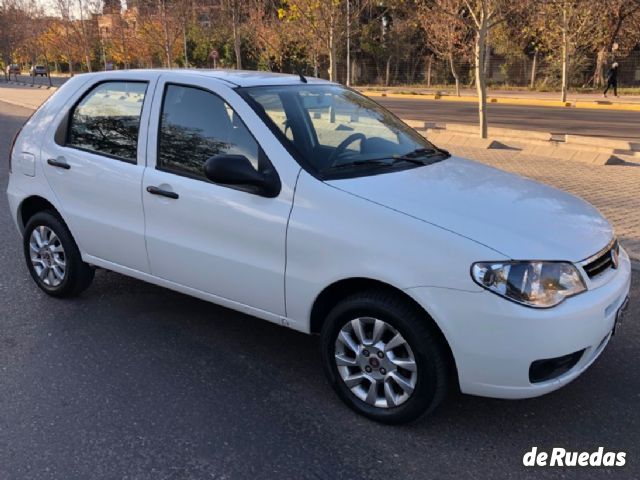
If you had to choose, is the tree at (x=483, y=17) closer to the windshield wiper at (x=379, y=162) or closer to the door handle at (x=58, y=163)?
the windshield wiper at (x=379, y=162)

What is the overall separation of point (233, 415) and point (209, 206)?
1.14 meters

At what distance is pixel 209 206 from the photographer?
3.46m

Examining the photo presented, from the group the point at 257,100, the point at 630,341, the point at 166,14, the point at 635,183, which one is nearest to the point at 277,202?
the point at 257,100

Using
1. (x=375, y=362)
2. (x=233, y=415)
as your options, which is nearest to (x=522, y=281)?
(x=375, y=362)

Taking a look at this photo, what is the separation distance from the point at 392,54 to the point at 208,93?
144 feet

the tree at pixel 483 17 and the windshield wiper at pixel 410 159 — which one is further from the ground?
the tree at pixel 483 17

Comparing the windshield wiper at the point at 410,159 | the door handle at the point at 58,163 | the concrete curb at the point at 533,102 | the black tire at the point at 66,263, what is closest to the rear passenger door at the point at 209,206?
the windshield wiper at the point at 410,159

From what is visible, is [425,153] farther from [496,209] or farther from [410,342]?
[410,342]

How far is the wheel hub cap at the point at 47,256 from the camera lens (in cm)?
458

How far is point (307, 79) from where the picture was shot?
4254mm

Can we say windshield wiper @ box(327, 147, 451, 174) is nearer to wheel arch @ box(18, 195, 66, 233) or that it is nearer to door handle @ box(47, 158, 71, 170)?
door handle @ box(47, 158, 71, 170)

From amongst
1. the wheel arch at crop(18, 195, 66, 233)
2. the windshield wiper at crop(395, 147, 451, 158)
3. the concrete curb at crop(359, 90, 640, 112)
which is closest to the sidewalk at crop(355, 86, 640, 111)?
the concrete curb at crop(359, 90, 640, 112)

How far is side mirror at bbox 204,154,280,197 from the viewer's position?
318 centimetres

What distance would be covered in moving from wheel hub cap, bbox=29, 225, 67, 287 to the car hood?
2.50m
